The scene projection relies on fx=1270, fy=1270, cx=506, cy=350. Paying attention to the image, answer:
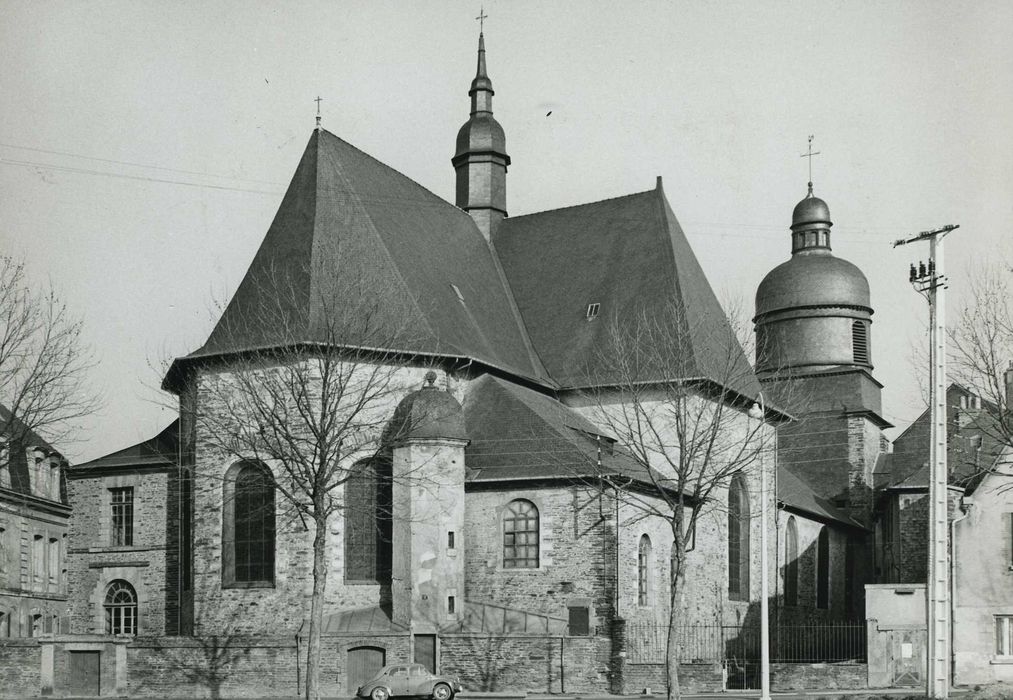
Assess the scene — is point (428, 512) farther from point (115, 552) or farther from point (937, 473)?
point (937, 473)

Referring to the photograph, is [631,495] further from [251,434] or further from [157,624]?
[157,624]

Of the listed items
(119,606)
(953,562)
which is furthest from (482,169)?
(953,562)

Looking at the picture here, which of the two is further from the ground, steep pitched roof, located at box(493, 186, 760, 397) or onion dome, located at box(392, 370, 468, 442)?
steep pitched roof, located at box(493, 186, 760, 397)

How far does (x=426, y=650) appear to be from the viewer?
28.7 metres

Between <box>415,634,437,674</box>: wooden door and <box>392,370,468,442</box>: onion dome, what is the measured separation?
4528mm

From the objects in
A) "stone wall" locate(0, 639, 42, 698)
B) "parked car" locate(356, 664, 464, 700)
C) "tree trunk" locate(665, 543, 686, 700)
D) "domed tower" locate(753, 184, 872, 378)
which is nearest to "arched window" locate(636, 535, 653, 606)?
"tree trunk" locate(665, 543, 686, 700)

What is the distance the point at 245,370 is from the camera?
3047cm

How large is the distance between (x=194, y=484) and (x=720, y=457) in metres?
14.9

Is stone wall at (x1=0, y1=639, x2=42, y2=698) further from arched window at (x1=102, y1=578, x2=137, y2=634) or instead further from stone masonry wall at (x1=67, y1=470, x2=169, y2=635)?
arched window at (x1=102, y1=578, x2=137, y2=634)

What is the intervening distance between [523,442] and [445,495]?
9.09 ft

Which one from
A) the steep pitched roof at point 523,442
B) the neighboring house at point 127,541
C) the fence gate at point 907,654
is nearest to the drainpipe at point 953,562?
the fence gate at point 907,654

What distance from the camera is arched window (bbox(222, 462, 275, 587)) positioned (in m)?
30.9

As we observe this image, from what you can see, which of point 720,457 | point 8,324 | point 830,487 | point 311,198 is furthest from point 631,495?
point 830,487

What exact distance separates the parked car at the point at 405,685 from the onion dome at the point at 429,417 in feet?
18.8
